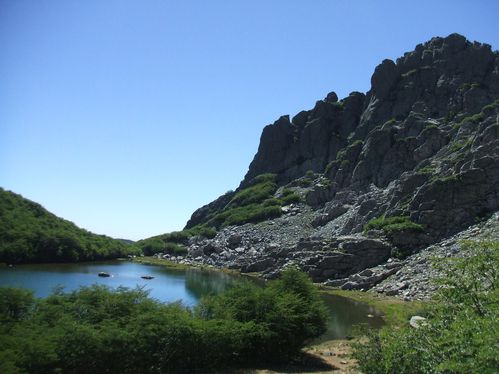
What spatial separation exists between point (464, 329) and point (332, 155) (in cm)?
17612

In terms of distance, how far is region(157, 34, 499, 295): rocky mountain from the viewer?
292 ft

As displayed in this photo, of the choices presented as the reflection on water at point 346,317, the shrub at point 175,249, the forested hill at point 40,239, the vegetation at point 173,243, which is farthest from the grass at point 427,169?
the forested hill at point 40,239

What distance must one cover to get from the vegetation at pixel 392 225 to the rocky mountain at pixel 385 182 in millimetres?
282

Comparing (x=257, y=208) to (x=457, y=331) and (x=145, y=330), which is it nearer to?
(x=145, y=330)

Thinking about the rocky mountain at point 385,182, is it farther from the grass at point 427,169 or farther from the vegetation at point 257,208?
the vegetation at point 257,208

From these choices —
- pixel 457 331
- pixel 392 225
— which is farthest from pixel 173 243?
pixel 457 331

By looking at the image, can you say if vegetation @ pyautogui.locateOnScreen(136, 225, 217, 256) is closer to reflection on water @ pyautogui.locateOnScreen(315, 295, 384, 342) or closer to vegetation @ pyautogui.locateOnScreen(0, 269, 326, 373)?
reflection on water @ pyautogui.locateOnScreen(315, 295, 384, 342)

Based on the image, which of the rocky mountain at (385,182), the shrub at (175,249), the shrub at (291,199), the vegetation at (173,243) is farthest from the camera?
the shrub at (291,199)

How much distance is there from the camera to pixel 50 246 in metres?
125

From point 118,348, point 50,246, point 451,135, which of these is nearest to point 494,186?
point 451,135

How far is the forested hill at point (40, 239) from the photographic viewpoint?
114381mm

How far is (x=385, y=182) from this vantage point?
13488cm

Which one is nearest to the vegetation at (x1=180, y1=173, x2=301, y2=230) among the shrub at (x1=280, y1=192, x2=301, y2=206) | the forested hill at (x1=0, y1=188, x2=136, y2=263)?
the shrub at (x1=280, y1=192, x2=301, y2=206)

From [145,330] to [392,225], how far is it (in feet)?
254
